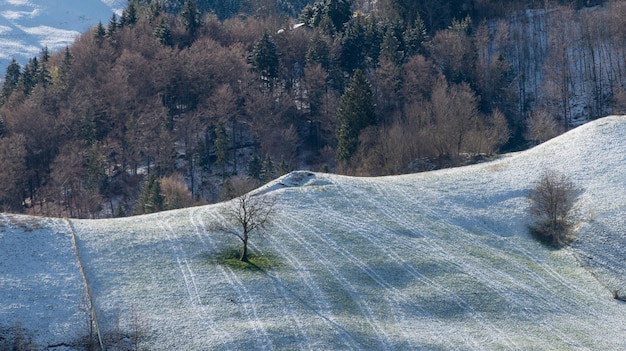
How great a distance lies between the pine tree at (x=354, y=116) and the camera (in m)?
90.5

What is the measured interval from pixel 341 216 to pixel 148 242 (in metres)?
13.3

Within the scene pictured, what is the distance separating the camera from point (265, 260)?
58000mm

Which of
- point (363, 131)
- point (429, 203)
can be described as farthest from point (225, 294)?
point (363, 131)

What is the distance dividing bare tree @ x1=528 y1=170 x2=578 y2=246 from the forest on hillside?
15.4 m

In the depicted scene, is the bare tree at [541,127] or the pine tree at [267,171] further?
the bare tree at [541,127]

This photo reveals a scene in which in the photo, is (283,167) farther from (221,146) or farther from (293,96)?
(293,96)

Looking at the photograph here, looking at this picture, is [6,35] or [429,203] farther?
[6,35]

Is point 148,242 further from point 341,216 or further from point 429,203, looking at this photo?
point 429,203

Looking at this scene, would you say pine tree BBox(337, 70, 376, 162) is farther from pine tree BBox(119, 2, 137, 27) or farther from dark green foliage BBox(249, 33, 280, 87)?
pine tree BBox(119, 2, 137, 27)

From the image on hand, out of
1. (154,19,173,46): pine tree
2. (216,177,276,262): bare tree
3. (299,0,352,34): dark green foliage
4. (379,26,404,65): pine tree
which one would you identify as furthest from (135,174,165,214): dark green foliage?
(299,0,352,34): dark green foliage

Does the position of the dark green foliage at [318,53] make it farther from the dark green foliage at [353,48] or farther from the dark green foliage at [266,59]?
the dark green foliage at [266,59]

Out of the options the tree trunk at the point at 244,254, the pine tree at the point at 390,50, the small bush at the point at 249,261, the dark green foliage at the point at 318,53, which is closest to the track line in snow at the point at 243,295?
the small bush at the point at 249,261

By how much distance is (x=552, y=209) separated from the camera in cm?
6656

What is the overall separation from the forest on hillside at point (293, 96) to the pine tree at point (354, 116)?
129 millimetres
